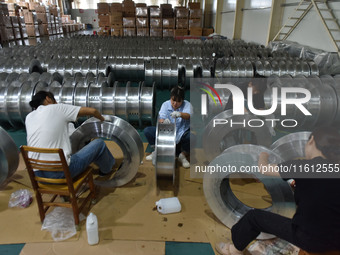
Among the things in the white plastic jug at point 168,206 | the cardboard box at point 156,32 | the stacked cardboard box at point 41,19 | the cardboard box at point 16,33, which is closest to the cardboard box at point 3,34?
the cardboard box at point 16,33

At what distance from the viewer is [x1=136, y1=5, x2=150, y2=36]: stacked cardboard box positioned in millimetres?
13555

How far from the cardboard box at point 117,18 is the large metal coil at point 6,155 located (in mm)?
13379

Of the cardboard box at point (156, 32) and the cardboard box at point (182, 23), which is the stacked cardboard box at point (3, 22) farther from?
the cardboard box at point (182, 23)

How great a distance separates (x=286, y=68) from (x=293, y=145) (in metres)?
4.17

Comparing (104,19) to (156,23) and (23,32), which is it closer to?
(156,23)

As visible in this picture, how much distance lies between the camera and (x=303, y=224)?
4.91 ft

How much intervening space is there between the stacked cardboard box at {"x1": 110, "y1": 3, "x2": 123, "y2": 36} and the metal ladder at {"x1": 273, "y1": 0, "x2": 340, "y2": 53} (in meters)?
9.66

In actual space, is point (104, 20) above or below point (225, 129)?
above

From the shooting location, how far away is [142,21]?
45.9 ft

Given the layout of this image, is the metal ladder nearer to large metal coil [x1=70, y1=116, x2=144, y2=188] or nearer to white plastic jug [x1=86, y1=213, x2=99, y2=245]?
large metal coil [x1=70, y1=116, x2=144, y2=188]

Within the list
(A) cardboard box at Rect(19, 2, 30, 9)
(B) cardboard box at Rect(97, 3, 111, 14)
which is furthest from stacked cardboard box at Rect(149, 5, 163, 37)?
(A) cardboard box at Rect(19, 2, 30, 9)

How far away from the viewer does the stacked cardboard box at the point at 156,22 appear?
13.6 metres

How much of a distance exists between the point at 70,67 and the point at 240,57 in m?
4.68

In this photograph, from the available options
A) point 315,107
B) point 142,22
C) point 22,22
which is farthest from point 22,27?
point 315,107
